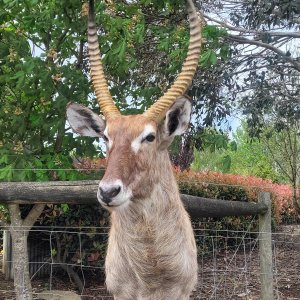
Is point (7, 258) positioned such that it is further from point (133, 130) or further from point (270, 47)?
point (133, 130)

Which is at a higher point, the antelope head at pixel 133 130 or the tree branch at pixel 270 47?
the tree branch at pixel 270 47

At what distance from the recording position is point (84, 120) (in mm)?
4980

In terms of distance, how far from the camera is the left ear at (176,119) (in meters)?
4.55

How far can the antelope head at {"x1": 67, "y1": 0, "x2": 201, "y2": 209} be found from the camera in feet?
13.4

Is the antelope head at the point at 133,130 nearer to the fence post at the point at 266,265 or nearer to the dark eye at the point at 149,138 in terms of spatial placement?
the dark eye at the point at 149,138

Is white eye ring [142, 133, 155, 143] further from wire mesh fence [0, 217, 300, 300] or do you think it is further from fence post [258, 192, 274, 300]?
wire mesh fence [0, 217, 300, 300]

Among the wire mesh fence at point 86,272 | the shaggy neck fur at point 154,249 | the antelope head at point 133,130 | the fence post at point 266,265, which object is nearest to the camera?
the antelope head at point 133,130

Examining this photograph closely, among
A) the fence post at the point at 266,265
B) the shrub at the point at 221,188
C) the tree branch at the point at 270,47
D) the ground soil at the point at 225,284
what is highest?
the tree branch at the point at 270,47

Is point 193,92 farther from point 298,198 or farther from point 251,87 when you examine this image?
point 298,198

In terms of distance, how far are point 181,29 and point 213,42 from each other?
38 cm

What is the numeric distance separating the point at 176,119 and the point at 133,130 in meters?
0.41

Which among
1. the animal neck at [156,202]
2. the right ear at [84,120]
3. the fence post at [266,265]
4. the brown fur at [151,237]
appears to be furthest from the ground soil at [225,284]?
the right ear at [84,120]

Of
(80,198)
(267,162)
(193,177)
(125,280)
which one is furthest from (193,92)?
(267,162)

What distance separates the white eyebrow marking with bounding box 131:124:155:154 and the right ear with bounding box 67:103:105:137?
1.85ft
